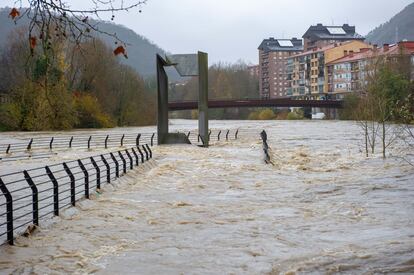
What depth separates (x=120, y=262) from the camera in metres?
9.98

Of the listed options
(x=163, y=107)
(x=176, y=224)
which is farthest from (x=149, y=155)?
(x=176, y=224)

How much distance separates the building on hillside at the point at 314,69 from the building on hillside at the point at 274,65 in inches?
241

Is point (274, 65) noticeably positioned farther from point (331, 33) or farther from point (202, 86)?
point (202, 86)

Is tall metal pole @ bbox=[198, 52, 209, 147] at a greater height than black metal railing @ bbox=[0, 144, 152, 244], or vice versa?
tall metal pole @ bbox=[198, 52, 209, 147]

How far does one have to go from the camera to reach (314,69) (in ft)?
460

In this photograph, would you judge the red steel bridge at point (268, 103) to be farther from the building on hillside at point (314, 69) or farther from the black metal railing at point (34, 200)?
the black metal railing at point (34, 200)

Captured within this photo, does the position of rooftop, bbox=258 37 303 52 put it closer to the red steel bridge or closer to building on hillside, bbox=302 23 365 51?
building on hillside, bbox=302 23 365 51

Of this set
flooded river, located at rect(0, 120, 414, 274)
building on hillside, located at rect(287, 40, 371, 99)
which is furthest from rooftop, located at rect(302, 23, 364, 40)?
flooded river, located at rect(0, 120, 414, 274)

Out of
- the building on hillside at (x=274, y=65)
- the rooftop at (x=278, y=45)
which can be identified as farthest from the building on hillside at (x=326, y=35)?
the rooftop at (x=278, y=45)

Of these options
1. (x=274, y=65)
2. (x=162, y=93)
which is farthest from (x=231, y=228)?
(x=274, y=65)

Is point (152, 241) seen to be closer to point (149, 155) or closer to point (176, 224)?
point (176, 224)

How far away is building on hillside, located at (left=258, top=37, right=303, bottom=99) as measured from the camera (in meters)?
166

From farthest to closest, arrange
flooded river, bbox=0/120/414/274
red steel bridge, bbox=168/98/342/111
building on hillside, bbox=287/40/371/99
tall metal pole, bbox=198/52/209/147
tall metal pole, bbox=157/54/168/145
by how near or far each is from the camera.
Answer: building on hillside, bbox=287/40/371/99 < red steel bridge, bbox=168/98/342/111 < tall metal pole, bbox=198/52/209/147 < tall metal pole, bbox=157/54/168/145 < flooded river, bbox=0/120/414/274

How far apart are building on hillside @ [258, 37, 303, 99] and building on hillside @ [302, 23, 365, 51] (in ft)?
37.8
